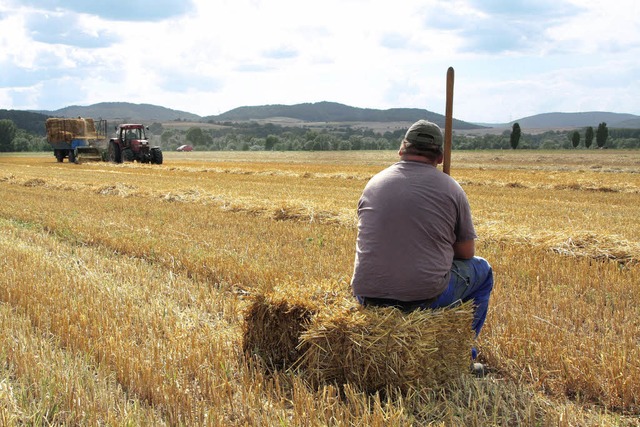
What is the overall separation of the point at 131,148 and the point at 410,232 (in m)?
33.9

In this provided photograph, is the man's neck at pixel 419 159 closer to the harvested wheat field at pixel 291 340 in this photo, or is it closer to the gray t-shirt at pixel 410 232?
the gray t-shirt at pixel 410 232

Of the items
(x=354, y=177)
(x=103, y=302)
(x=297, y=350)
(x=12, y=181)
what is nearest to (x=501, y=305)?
(x=297, y=350)

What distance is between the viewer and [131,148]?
1410 inches

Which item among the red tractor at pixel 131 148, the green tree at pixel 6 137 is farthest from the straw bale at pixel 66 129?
the green tree at pixel 6 137

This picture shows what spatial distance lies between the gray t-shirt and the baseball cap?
141mm

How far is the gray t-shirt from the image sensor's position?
423cm

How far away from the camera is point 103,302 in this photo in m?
6.06

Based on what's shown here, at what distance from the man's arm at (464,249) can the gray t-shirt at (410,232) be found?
192 mm

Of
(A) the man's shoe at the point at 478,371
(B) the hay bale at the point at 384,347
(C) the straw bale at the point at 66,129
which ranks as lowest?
(A) the man's shoe at the point at 478,371

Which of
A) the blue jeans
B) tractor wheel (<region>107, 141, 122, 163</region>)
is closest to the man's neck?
the blue jeans

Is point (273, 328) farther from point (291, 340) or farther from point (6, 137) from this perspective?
point (6, 137)

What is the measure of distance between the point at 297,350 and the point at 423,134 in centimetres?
187

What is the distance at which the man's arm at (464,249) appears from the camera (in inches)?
178

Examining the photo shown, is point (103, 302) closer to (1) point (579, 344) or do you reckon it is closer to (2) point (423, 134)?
(2) point (423, 134)
